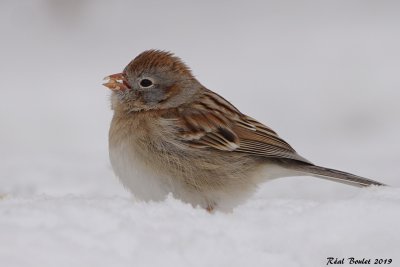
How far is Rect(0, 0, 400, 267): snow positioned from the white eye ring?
1.91 feet

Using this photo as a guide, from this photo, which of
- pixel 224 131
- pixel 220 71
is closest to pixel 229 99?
pixel 220 71

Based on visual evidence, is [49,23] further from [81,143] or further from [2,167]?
[2,167]

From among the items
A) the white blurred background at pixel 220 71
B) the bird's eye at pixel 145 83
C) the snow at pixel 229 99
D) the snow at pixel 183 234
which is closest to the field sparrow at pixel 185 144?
the bird's eye at pixel 145 83

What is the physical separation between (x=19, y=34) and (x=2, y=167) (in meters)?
5.28

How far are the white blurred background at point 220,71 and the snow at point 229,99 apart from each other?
24 mm

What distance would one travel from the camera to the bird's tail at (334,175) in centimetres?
517

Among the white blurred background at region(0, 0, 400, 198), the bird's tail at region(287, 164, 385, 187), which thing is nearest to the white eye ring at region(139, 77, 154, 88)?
the bird's tail at region(287, 164, 385, 187)

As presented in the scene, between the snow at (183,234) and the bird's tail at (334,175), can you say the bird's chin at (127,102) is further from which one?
the snow at (183,234)

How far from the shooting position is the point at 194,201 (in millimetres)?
5027

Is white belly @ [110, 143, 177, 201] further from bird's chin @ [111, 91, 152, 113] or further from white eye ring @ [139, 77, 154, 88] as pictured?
white eye ring @ [139, 77, 154, 88]

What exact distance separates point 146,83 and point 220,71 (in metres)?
5.81

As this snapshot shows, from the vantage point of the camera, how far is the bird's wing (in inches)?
210

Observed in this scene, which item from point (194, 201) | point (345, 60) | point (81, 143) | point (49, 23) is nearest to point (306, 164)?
point (194, 201)

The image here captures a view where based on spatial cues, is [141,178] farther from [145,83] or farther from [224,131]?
[145,83]
